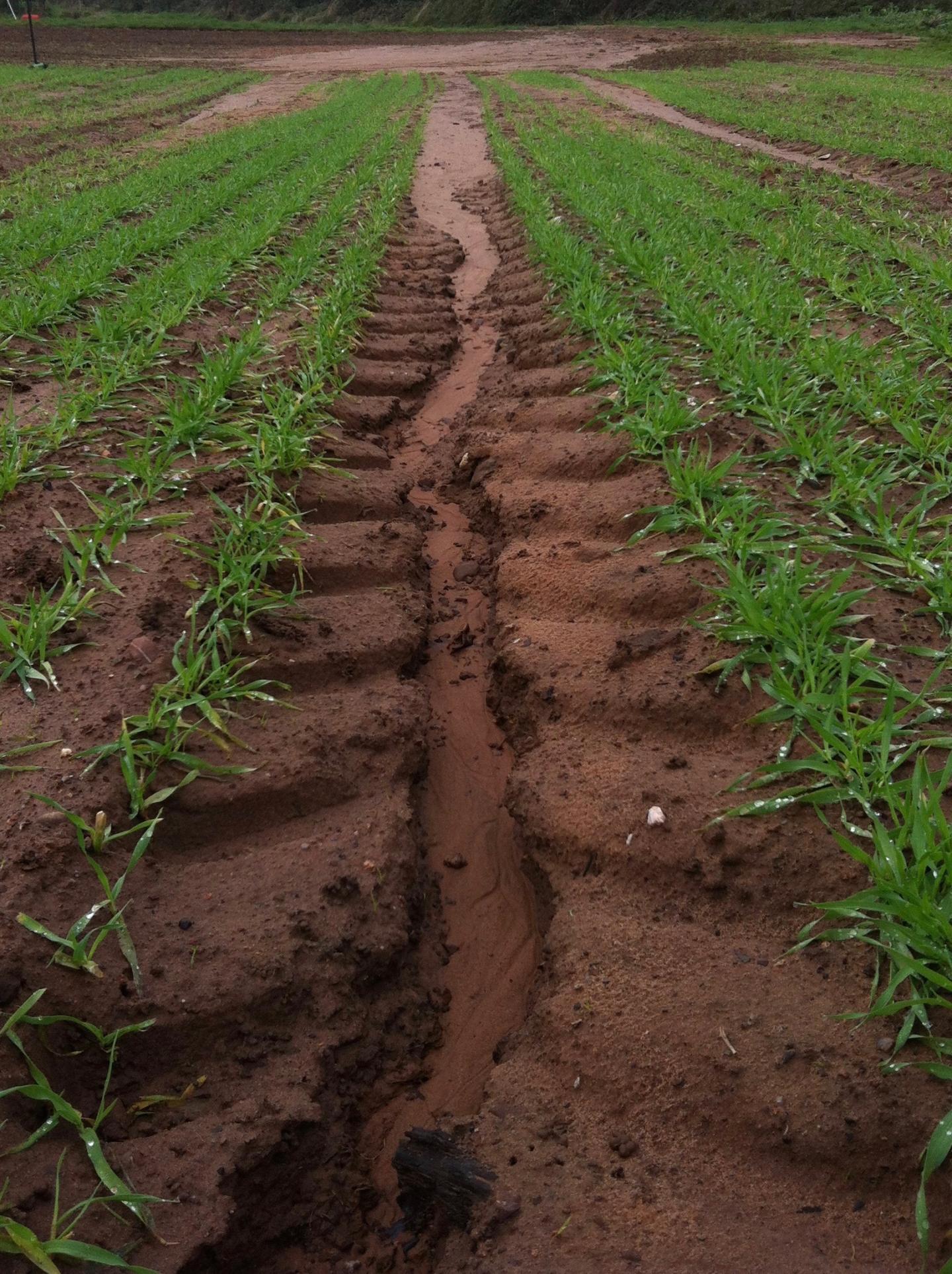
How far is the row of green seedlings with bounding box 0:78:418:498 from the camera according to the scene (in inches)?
149

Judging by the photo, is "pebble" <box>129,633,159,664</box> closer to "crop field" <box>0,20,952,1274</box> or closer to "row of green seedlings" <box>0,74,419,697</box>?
"crop field" <box>0,20,952,1274</box>

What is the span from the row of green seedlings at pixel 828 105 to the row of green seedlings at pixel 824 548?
5790 millimetres

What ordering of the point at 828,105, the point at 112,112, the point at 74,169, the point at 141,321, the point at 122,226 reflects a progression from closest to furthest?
the point at 141,321, the point at 122,226, the point at 74,169, the point at 828,105, the point at 112,112

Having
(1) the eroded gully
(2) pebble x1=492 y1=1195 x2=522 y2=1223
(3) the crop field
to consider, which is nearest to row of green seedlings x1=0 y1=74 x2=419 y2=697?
(3) the crop field

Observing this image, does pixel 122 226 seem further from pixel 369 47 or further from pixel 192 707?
pixel 369 47

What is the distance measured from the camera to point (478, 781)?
2.91m

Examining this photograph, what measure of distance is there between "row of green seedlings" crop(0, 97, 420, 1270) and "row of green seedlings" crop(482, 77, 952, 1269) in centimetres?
140

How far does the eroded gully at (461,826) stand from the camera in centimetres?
214

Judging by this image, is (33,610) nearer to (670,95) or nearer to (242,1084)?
(242,1084)

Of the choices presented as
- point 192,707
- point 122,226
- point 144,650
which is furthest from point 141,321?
point 192,707

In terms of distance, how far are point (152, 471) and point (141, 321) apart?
1.83m

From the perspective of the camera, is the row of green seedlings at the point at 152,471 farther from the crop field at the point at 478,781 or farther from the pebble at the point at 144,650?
the pebble at the point at 144,650

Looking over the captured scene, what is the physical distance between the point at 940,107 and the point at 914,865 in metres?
14.1

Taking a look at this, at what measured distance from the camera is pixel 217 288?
5.66 meters
